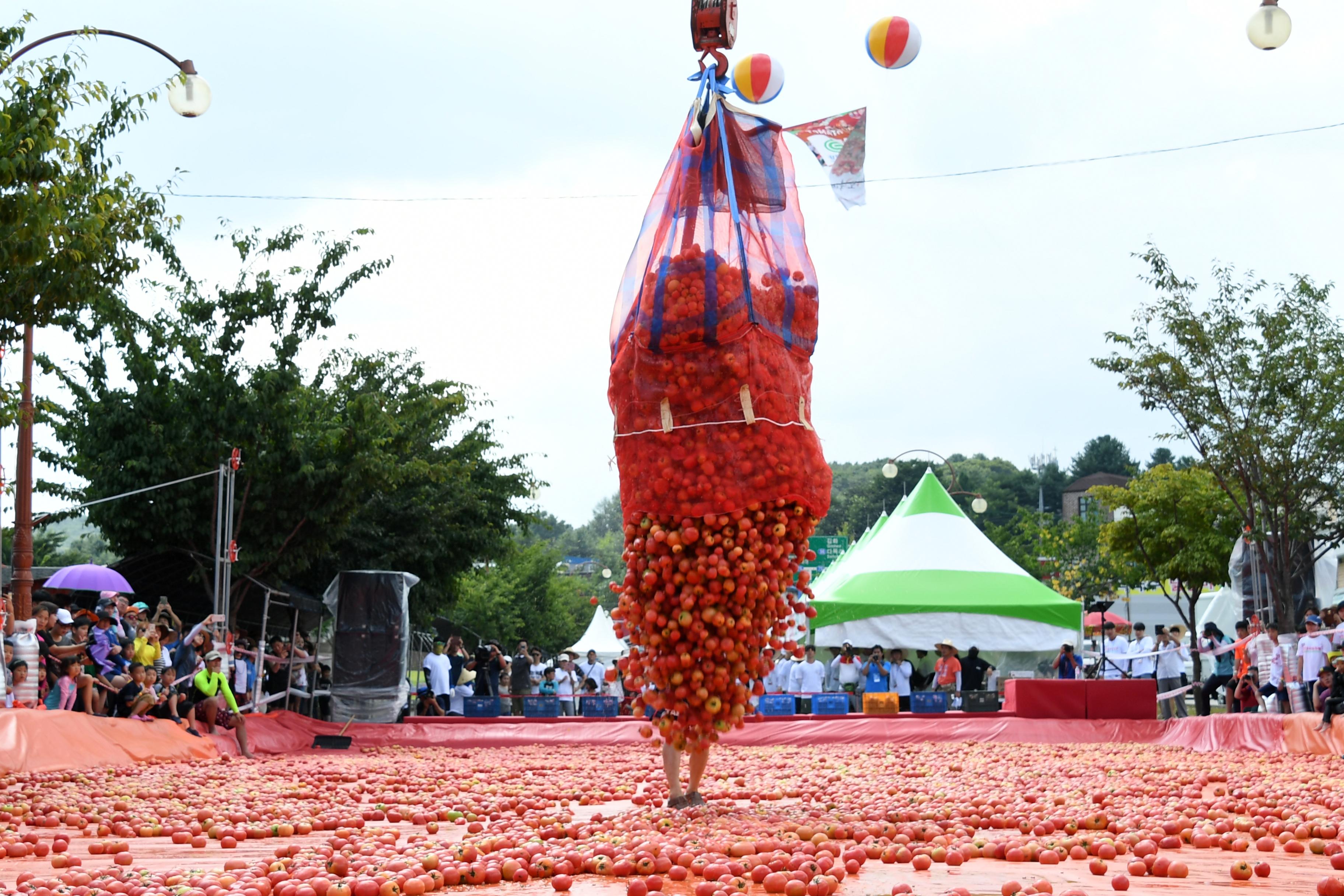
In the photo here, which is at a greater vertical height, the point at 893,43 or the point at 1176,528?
the point at 893,43

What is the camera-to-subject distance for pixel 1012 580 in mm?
20969

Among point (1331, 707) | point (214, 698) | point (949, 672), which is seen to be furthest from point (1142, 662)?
point (214, 698)

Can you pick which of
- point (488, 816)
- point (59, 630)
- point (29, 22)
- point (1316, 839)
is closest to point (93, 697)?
point (59, 630)

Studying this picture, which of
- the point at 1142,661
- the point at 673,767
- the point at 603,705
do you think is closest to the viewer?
the point at 673,767

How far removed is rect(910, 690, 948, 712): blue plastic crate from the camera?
17484mm

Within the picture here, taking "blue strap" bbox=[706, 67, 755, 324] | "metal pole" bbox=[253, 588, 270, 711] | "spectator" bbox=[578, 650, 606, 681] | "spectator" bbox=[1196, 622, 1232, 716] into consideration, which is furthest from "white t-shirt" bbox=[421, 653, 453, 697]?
"blue strap" bbox=[706, 67, 755, 324]

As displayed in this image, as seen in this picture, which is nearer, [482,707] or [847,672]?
[482,707]

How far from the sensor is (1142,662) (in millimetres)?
18203

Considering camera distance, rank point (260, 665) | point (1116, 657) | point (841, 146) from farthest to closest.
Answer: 1. point (1116, 657)
2. point (260, 665)
3. point (841, 146)

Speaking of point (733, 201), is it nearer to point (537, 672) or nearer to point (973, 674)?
point (973, 674)

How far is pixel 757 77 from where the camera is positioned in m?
7.03

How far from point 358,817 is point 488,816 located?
670 mm

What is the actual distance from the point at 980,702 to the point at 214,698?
1014 centimetres

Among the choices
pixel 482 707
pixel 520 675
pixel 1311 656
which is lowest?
pixel 482 707
